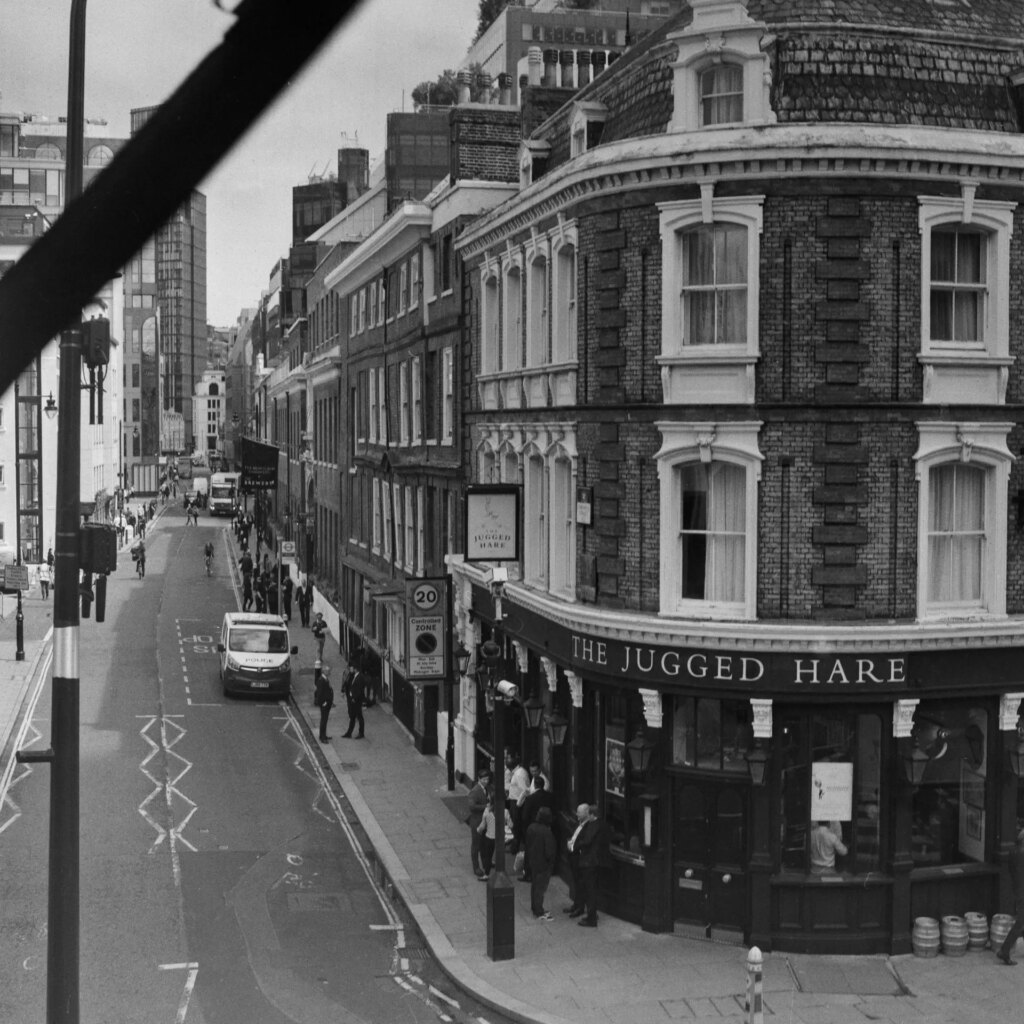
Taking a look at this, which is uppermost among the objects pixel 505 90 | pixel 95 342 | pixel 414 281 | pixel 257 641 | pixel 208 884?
pixel 505 90

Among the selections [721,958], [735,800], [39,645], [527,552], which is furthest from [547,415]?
[39,645]

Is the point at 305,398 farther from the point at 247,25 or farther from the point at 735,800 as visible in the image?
the point at 247,25

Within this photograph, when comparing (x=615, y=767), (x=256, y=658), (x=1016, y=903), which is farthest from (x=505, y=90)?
(x=1016, y=903)

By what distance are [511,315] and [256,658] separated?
699 inches

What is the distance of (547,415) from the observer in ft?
80.3

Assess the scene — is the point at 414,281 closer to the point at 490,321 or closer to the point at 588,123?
the point at 490,321

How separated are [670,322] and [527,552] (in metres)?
6.67

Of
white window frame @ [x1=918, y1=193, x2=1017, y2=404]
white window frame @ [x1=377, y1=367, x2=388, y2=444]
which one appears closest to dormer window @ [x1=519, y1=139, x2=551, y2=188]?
white window frame @ [x1=918, y1=193, x2=1017, y2=404]

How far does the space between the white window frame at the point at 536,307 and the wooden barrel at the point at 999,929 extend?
36.8 ft

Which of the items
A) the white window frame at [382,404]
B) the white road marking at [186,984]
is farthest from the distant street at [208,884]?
the white window frame at [382,404]

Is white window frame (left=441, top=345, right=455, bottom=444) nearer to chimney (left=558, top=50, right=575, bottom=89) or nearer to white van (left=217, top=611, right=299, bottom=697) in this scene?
chimney (left=558, top=50, right=575, bottom=89)

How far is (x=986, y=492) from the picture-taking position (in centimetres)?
2067

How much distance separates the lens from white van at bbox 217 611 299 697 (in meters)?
41.0

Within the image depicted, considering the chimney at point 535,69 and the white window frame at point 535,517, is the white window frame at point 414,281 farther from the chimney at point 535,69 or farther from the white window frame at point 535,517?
the white window frame at point 535,517
